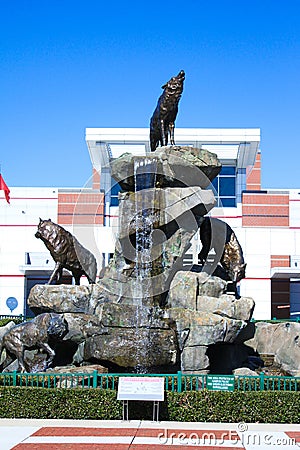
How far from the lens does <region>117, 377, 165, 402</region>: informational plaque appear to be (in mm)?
11945

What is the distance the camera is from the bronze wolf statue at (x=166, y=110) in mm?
19109

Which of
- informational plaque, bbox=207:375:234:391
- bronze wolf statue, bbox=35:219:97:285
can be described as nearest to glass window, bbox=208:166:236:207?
bronze wolf statue, bbox=35:219:97:285

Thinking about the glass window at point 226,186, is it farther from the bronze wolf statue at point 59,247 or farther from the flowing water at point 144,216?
the flowing water at point 144,216

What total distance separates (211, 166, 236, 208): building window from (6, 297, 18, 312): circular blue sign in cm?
1499

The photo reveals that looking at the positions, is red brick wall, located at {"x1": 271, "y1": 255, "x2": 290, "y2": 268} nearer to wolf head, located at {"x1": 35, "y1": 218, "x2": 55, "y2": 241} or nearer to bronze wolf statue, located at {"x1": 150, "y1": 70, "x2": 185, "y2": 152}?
bronze wolf statue, located at {"x1": 150, "y1": 70, "x2": 185, "y2": 152}

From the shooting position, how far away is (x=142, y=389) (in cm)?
1208

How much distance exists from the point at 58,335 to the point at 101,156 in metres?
28.9

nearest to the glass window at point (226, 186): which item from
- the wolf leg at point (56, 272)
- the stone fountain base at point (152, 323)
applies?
the wolf leg at point (56, 272)

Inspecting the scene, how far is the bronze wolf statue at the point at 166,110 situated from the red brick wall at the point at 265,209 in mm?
22067

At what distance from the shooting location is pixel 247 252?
132 ft

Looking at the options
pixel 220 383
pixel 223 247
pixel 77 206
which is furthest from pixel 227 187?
pixel 220 383

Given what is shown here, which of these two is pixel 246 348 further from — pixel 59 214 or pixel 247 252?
pixel 59 214

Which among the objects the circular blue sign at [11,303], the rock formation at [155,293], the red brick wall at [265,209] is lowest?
the circular blue sign at [11,303]

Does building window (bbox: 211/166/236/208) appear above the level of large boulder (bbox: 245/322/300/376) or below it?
above
